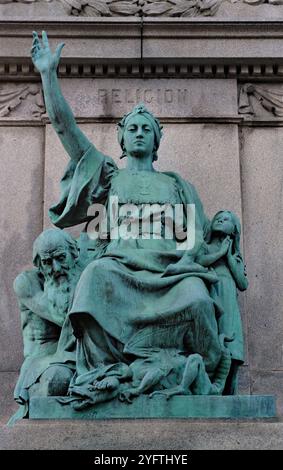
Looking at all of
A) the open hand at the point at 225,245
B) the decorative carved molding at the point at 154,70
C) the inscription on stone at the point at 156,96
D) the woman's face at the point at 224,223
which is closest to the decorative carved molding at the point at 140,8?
the decorative carved molding at the point at 154,70

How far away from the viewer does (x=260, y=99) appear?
10531mm

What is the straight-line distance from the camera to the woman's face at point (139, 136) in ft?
29.2

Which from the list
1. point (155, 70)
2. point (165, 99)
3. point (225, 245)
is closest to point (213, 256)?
point (225, 245)

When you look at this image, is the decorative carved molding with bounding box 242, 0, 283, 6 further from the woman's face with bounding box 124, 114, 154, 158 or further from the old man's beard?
the old man's beard

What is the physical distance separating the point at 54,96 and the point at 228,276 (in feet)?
5.58

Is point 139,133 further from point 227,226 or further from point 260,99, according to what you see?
point 260,99

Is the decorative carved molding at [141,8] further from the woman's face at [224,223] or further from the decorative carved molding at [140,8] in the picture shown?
the woman's face at [224,223]

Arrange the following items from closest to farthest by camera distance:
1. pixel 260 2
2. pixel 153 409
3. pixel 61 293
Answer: pixel 153 409 < pixel 61 293 < pixel 260 2

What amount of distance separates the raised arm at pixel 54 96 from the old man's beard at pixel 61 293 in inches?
38.4

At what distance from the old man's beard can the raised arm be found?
3.20 ft

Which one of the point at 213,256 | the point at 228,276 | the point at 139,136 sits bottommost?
the point at 228,276

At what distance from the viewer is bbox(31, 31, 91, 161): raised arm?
8.60 metres
